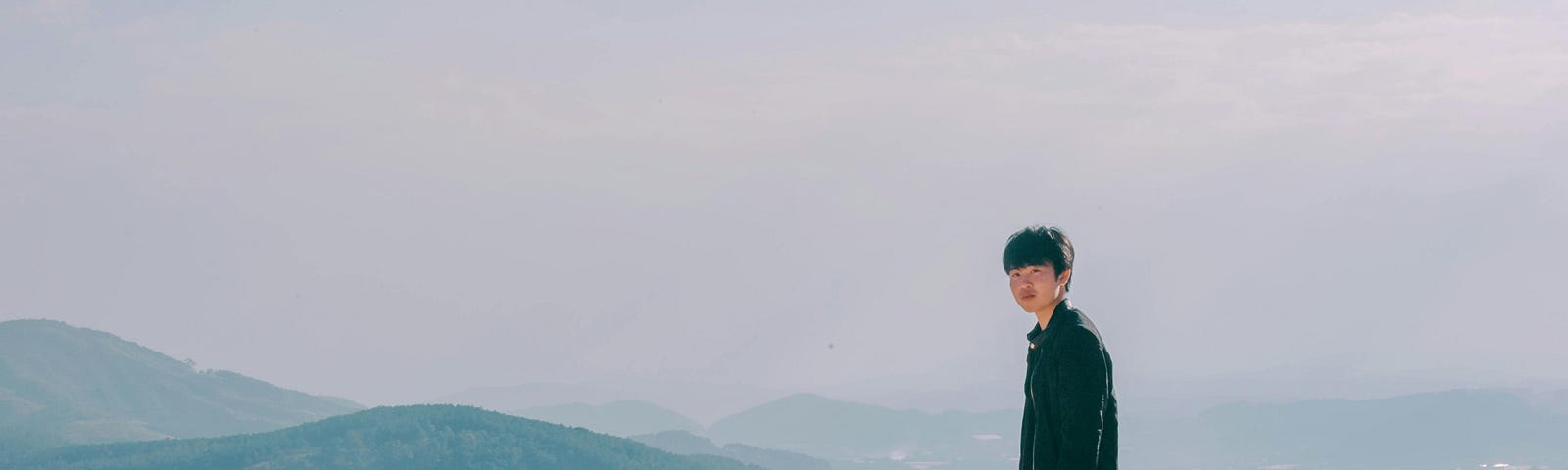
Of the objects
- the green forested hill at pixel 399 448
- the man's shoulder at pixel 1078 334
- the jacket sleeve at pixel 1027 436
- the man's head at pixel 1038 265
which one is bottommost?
the jacket sleeve at pixel 1027 436

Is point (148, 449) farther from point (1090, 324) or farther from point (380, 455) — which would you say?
point (1090, 324)

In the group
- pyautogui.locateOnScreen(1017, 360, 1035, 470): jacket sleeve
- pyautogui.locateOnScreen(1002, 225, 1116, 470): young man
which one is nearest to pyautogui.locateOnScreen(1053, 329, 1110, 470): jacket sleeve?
pyautogui.locateOnScreen(1002, 225, 1116, 470): young man

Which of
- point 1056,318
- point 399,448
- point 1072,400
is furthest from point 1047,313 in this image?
point 399,448

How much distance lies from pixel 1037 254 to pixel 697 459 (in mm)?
191971

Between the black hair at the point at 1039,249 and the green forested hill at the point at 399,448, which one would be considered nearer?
the black hair at the point at 1039,249

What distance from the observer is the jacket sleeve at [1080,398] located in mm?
8062

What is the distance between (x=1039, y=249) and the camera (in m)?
8.10

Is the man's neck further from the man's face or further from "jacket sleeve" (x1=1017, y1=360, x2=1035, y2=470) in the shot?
"jacket sleeve" (x1=1017, y1=360, x2=1035, y2=470)

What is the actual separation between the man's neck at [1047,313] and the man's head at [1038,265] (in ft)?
0.03

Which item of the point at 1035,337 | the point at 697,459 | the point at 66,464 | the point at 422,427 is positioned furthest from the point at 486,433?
the point at 1035,337

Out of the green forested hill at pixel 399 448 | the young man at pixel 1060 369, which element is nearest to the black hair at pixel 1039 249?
the young man at pixel 1060 369

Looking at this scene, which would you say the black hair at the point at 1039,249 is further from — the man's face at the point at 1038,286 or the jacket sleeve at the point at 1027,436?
the jacket sleeve at the point at 1027,436

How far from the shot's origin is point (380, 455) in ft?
608

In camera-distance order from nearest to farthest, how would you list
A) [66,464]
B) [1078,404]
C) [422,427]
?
[1078,404] < [66,464] < [422,427]
